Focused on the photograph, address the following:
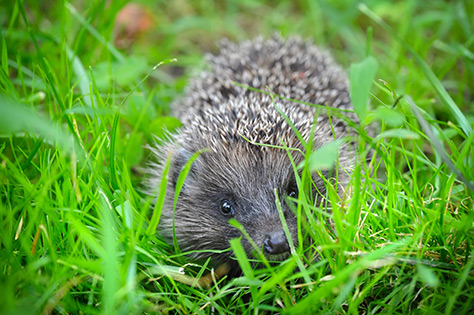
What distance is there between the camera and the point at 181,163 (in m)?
3.14

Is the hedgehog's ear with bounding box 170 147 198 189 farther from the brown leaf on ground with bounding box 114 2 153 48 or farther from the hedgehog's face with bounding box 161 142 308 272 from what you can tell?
the brown leaf on ground with bounding box 114 2 153 48

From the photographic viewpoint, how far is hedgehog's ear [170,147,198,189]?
123 inches

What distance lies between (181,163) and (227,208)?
0.53 metres

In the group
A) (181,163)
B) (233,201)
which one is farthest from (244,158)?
(181,163)

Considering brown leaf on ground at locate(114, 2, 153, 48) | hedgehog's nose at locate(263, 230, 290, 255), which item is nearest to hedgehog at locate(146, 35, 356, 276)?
hedgehog's nose at locate(263, 230, 290, 255)

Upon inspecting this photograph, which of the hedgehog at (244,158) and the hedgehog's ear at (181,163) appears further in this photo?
the hedgehog's ear at (181,163)

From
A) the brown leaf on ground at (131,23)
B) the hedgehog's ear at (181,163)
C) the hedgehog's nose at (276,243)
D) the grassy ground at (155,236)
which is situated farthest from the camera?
the brown leaf on ground at (131,23)

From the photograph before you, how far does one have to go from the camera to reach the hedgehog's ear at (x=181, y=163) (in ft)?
10.2

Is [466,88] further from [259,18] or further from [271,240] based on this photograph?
[271,240]

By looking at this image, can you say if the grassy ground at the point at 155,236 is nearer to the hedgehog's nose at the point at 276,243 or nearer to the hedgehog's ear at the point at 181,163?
the hedgehog's nose at the point at 276,243

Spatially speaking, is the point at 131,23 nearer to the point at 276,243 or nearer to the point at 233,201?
the point at 233,201

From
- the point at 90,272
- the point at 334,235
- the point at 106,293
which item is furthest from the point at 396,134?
the point at 90,272

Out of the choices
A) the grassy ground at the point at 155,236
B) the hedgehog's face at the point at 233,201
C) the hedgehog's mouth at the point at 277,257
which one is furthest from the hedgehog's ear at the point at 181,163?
the hedgehog's mouth at the point at 277,257

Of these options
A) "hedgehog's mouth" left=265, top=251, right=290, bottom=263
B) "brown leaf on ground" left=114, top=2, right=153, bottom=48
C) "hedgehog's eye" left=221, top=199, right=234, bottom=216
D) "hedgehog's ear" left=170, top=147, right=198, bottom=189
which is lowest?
"hedgehog's mouth" left=265, top=251, right=290, bottom=263
